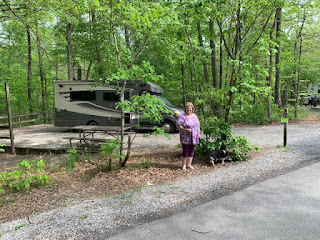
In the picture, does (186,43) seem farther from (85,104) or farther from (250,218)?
(250,218)

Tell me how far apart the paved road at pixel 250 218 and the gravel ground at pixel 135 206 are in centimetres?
23

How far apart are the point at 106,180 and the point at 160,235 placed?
2223 mm

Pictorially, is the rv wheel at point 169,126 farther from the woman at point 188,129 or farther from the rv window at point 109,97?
the woman at point 188,129

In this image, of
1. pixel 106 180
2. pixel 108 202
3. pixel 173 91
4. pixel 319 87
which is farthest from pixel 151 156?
pixel 319 87

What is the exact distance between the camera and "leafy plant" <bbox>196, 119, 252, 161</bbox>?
5805mm

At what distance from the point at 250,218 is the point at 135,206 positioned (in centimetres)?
159

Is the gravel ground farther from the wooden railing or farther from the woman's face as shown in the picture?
the wooden railing

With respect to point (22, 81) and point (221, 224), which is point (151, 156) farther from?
point (22, 81)

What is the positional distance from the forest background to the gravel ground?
1.74 meters

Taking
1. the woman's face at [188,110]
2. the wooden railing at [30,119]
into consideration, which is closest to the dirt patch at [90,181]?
the woman's face at [188,110]

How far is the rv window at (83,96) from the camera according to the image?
12.3 m

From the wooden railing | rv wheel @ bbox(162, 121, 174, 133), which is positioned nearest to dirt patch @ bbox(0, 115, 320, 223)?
rv wheel @ bbox(162, 121, 174, 133)

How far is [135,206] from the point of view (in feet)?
11.4

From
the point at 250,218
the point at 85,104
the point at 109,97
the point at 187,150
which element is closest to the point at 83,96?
the point at 85,104
